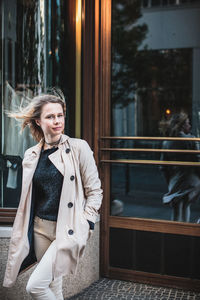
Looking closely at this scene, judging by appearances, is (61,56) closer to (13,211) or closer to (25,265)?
(13,211)

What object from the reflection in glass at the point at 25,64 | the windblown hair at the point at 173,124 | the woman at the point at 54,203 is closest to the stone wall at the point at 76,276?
the reflection in glass at the point at 25,64

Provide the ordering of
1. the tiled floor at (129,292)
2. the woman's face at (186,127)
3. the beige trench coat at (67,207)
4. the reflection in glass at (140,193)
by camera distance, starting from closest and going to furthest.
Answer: the beige trench coat at (67,207)
the tiled floor at (129,292)
the reflection in glass at (140,193)
the woman's face at (186,127)

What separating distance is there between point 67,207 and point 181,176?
216cm

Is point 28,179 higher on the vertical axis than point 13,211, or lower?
higher

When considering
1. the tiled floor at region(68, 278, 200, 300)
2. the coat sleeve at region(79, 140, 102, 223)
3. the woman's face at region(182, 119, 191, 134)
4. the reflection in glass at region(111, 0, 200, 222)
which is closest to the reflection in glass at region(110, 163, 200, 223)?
the reflection in glass at region(111, 0, 200, 222)

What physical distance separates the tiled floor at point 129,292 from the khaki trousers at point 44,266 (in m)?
1.19

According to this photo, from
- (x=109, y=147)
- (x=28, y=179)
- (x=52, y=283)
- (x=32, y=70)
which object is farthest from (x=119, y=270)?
(x=32, y=70)

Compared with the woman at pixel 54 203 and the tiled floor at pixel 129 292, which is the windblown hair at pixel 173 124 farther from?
the woman at pixel 54 203

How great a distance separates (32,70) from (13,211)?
5.11 ft

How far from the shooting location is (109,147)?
4824mm

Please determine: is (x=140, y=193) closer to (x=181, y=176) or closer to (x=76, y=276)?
(x=181, y=176)

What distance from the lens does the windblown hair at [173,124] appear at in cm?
→ 516

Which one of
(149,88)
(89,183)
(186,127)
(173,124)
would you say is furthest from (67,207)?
(149,88)

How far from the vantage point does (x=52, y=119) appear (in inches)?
128
